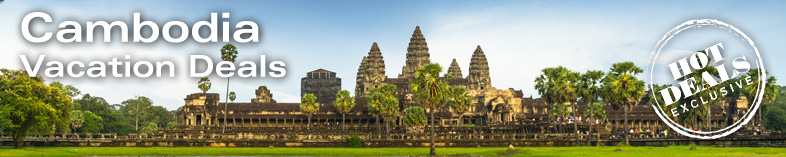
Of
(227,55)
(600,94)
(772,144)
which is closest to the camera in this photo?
(772,144)

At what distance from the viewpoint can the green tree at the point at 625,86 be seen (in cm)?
6688

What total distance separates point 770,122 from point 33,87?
121280mm

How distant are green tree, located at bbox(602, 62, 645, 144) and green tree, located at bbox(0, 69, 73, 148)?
50.7 meters

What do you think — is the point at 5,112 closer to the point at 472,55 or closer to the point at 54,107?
the point at 54,107

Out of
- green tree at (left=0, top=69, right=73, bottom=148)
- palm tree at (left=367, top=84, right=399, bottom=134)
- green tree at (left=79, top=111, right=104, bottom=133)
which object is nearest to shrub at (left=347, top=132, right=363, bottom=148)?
palm tree at (left=367, top=84, right=399, bottom=134)

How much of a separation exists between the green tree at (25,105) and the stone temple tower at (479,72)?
123 m

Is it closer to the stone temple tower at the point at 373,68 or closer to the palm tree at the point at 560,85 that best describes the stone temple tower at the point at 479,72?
the stone temple tower at the point at 373,68

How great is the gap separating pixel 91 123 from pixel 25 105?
7025cm

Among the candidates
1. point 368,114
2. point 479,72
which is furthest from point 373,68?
point 368,114

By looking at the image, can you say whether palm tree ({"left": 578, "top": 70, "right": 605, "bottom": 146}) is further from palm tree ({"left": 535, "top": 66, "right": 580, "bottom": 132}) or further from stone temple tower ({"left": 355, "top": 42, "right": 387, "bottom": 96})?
stone temple tower ({"left": 355, "top": 42, "right": 387, "bottom": 96})

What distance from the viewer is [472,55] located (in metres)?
182

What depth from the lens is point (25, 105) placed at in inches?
2275

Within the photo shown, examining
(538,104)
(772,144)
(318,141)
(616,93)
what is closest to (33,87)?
(318,141)

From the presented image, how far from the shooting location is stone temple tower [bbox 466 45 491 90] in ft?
574
